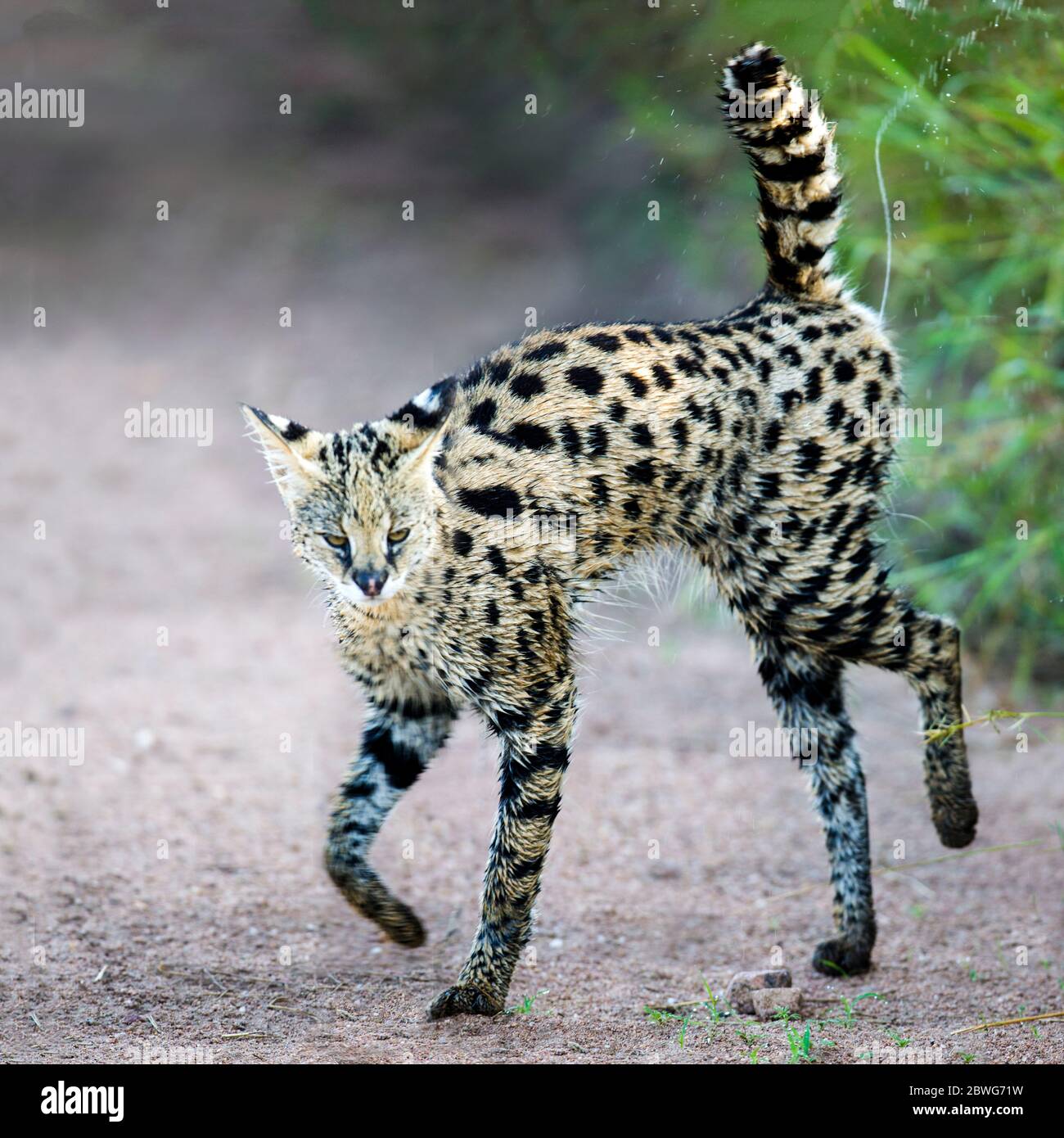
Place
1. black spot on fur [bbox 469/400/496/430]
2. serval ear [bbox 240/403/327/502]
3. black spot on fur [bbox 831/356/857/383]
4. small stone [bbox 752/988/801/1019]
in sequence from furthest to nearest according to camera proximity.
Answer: black spot on fur [bbox 831/356/857/383] → black spot on fur [bbox 469/400/496/430] → small stone [bbox 752/988/801/1019] → serval ear [bbox 240/403/327/502]

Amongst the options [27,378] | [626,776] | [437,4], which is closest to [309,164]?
[437,4]

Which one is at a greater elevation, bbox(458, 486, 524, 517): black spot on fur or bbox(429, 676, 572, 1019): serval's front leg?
bbox(458, 486, 524, 517): black spot on fur

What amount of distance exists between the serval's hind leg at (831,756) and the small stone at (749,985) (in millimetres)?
538

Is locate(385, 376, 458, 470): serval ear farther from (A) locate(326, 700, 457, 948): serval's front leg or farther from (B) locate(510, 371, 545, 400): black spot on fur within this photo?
(A) locate(326, 700, 457, 948): serval's front leg

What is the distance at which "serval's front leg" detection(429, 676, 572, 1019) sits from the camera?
4656 mm

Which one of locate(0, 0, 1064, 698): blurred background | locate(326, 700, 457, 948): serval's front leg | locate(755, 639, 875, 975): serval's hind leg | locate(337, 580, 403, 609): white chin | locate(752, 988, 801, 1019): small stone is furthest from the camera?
locate(0, 0, 1064, 698): blurred background

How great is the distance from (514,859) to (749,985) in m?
0.94

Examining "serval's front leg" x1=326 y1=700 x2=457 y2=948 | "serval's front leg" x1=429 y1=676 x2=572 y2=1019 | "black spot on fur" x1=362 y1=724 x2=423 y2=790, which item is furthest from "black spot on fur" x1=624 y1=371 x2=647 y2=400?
"black spot on fur" x1=362 y1=724 x2=423 y2=790

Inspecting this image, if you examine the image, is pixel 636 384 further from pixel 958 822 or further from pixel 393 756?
pixel 958 822

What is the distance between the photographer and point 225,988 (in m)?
4.82

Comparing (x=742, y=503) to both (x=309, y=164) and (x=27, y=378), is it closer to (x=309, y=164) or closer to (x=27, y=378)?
(x=27, y=378)

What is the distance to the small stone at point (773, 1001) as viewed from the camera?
4.70 m

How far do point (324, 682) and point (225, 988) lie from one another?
367cm

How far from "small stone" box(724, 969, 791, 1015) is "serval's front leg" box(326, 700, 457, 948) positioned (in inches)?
43.2
